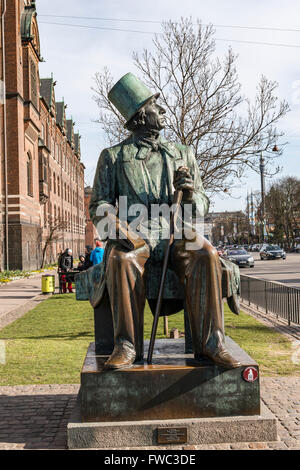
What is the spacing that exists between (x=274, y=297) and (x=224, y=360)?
853 centimetres

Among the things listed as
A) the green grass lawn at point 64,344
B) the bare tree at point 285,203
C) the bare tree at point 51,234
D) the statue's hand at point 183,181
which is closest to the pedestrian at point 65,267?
the green grass lawn at point 64,344

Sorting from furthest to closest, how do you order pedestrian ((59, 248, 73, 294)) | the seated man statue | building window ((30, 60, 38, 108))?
1. building window ((30, 60, 38, 108))
2. pedestrian ((59, 248, 73, 294))
3. the seated man statue

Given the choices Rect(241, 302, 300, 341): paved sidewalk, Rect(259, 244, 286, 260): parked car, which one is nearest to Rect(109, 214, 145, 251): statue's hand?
Rect(241, 302, 300, 341): paved sidewalk

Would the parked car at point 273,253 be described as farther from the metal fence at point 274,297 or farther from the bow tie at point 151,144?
the bow tie at point 151,144

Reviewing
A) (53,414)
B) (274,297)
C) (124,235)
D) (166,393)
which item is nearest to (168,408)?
(166,393)

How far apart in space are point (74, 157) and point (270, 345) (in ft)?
215

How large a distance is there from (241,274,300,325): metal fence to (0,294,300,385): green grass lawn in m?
0.73

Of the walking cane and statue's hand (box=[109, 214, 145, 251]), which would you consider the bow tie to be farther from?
statue's hand (box=[109, 214, 145, 251])

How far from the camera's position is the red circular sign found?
373 centimetres

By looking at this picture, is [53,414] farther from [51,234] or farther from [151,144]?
[51,234]

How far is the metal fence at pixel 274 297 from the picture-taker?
34.2 feet

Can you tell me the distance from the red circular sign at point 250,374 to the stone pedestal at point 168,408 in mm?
18

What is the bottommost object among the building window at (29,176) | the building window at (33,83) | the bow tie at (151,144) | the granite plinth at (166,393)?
the granite plinth at (166,393)

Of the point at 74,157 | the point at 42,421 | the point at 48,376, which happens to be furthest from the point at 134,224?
the point at 74,157
